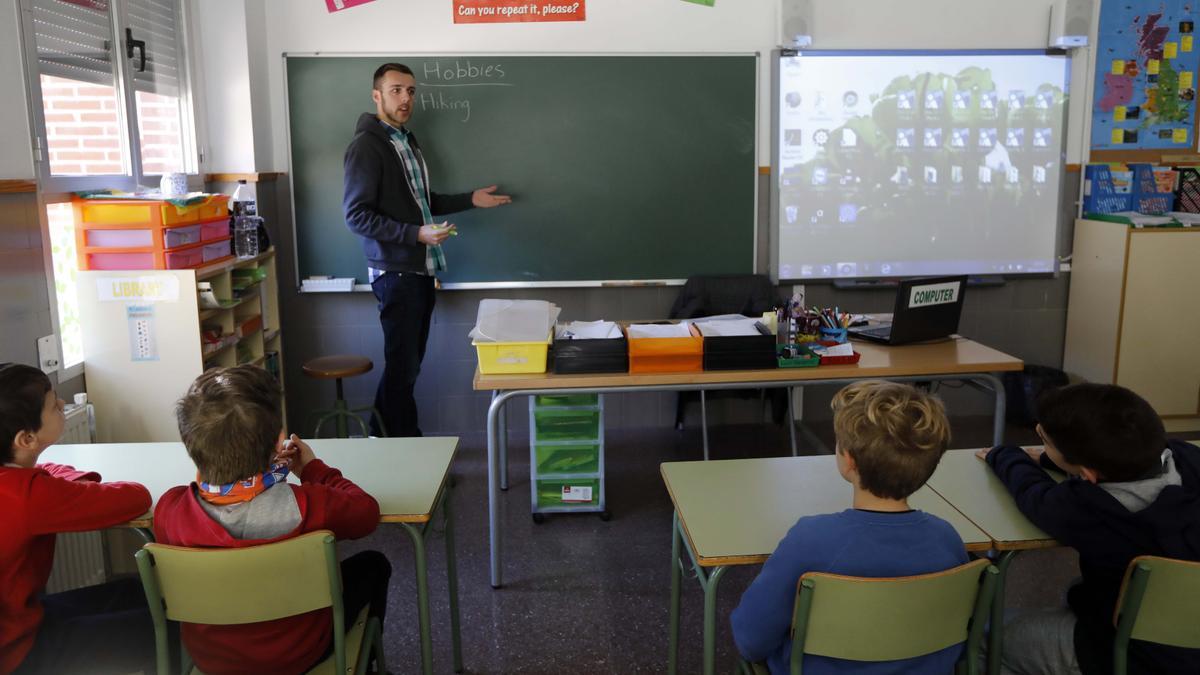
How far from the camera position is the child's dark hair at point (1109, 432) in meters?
1.83

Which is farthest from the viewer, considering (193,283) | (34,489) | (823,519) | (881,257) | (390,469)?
(881,257)

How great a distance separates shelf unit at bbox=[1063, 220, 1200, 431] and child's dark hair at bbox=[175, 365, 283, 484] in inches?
170

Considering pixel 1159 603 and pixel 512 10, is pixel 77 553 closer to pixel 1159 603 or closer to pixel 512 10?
pixel 1159 603

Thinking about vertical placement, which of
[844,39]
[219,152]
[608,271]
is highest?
[844,39]

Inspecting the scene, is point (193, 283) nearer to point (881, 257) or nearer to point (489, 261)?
point (489, 261)

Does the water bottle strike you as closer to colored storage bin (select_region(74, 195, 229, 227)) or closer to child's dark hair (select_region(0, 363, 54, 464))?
colored storage bin (select_region(74, 195, 229, 227))

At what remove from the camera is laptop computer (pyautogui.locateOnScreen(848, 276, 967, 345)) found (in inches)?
130

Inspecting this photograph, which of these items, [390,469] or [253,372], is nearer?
[253,372]

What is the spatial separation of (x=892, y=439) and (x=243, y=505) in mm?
1211

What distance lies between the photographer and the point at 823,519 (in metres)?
1.66

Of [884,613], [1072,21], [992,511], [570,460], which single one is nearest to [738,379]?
[570,460]

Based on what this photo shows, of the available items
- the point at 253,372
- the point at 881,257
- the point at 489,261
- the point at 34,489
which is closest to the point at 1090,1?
the point at 881,257

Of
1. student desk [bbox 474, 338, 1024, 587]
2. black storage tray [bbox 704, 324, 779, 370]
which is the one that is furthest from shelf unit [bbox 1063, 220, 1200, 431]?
black storage tray [bbox 704, 324, 779, 370]

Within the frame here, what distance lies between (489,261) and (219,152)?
4.44 ft
